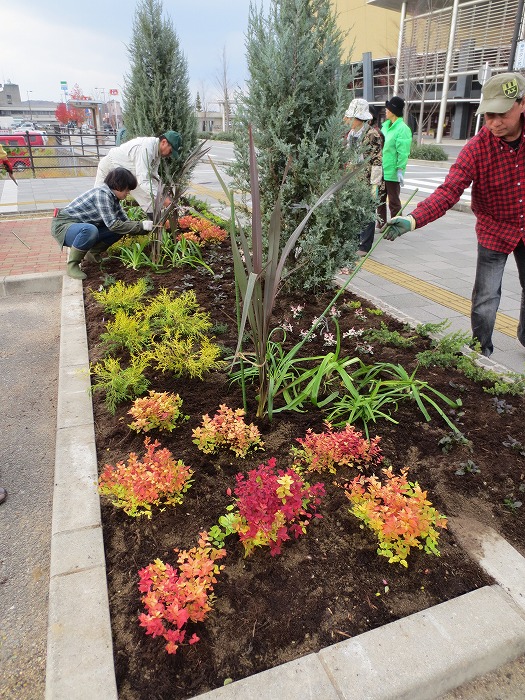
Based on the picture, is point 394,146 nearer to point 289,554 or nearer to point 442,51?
point 289,554

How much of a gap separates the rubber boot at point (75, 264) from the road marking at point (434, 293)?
3.41 m

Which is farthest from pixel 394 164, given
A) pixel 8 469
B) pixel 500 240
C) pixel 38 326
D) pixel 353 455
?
pixel 8 469

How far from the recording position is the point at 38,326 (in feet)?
14.9

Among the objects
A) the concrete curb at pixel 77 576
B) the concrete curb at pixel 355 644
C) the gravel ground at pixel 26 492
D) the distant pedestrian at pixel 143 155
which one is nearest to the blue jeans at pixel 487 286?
the concrete curb at pixel 355 644

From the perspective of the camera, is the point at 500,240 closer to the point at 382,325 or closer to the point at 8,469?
the point at 382,325

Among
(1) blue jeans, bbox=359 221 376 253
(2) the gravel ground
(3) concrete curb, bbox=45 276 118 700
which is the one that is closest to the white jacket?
(2) the gravel ground

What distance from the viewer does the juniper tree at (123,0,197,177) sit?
725 centimetres

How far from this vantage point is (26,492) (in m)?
2.50

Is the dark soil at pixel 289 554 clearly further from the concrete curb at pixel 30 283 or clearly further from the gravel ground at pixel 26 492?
the concrete curb at pixel 30 283

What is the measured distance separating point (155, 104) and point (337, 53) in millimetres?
4278

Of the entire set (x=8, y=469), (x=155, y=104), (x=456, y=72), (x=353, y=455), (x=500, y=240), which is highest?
(x=456, y=72)

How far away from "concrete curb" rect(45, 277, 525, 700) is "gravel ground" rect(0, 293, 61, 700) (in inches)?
8.1

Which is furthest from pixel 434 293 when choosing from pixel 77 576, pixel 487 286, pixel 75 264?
pixel 77 576

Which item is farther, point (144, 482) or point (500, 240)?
point (500, 240)
